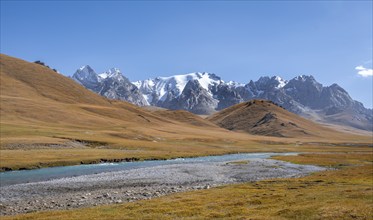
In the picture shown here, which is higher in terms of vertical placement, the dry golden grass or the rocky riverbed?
the dry golden grass

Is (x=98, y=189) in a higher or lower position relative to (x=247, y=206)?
lower

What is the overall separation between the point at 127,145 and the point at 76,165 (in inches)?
1905

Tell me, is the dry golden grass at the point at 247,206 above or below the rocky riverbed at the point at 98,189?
above

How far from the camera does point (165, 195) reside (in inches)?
1750

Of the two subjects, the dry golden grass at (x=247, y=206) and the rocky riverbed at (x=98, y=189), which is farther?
the rocky riverbed at (x=98, y=189)

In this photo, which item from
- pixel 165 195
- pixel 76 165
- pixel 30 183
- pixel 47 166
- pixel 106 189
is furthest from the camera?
pixel 76 165

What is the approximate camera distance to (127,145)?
130 m

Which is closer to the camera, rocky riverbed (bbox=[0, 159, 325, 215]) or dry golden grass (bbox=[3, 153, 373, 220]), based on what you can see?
dry golden grass (bbox=[3, 153, 373, 220])

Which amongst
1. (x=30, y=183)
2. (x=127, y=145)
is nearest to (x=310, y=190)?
(x=30, y=183)

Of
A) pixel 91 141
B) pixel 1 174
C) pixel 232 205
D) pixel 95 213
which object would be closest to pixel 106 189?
pixel 95 213

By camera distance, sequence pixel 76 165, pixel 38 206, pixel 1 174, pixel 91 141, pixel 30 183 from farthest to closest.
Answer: pixel 91 141
pixel 76 165
pixel 1 174
pixel 30 183
pixel 38 206

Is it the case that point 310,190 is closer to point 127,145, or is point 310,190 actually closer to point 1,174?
point 1,174

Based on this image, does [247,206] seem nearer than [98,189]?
Yes

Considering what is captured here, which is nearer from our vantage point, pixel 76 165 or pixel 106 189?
pixel 106 189
